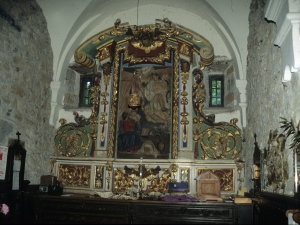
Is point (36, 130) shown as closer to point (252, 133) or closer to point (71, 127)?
point (71, 127)

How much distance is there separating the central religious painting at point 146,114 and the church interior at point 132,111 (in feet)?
0.07

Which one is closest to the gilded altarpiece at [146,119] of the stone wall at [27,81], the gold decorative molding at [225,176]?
the gold decorative molding at [225,176]

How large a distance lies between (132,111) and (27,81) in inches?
86.6

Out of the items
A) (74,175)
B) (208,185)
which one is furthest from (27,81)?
(208,185)

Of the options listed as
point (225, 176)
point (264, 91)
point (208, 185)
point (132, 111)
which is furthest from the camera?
point (132, 111)

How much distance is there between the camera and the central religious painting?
7672 millimetres

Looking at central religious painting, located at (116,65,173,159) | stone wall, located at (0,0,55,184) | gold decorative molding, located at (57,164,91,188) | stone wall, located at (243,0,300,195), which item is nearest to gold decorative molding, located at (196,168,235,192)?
stone wall, located at (243,0,300,195)

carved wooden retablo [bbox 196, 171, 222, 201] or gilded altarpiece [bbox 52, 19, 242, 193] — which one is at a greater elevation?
gilded altarpiece [bbox 52, 19, 242, 193]

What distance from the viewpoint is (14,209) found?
631 cm

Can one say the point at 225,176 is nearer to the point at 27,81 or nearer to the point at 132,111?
the point at 132,111

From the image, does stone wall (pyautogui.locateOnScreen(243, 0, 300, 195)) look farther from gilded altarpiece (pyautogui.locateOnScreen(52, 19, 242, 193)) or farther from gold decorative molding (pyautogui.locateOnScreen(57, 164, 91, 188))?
gold decorative molding (pyautogui.locateOnScreen(57, 164, 91, 188))

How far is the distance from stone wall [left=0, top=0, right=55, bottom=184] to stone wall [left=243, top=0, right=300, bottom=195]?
161 inches

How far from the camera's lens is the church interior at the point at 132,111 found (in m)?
6.38

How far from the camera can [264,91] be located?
564cm
